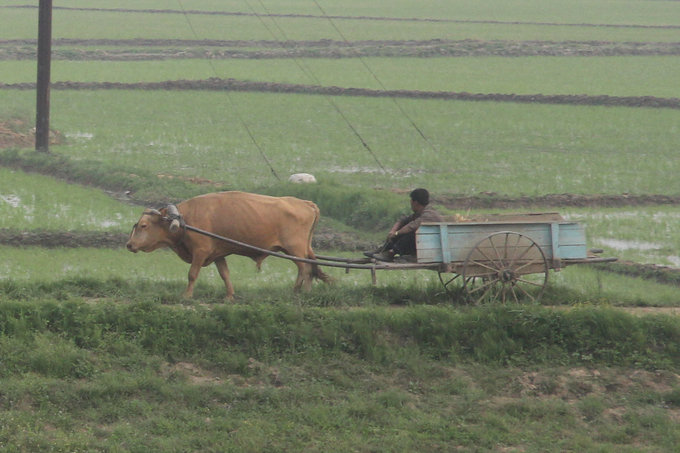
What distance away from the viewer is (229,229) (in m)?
11.7

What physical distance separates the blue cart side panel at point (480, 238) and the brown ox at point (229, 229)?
1633 mm

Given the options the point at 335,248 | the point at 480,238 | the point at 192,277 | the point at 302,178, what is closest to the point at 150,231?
the point at 192,277

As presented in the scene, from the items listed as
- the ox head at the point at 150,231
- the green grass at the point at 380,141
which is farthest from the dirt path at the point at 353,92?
the ox head at the point at 150,231

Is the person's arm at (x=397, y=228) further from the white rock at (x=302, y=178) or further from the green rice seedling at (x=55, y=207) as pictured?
the white rock at (x=302, y=178)

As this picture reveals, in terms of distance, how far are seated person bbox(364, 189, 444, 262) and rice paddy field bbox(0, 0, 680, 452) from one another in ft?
1.59

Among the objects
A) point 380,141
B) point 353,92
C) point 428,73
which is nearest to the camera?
point 380,141

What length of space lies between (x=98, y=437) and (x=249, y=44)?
118 feet

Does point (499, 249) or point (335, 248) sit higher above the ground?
point (499, 249)

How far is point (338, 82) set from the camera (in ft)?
114

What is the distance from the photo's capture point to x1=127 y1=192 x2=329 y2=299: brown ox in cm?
1154

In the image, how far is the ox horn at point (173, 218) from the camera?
11.2 m

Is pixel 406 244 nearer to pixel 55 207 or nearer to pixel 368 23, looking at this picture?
pixel 55 207

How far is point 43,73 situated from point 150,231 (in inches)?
505

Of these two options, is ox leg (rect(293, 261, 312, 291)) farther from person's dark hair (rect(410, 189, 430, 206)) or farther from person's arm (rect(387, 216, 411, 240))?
person's dark hair (rect(410, 189, 430, 206))
